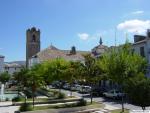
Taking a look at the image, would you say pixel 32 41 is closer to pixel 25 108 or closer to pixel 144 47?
pixel 144 47

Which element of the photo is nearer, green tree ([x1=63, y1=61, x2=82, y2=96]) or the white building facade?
green tree ([x1=63, y1=61, x2=82, y2=96])

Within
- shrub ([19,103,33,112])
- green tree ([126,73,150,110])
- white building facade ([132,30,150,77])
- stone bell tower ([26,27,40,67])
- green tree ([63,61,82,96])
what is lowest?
shrub ([19,103,33,112])

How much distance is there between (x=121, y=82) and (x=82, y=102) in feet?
14.4

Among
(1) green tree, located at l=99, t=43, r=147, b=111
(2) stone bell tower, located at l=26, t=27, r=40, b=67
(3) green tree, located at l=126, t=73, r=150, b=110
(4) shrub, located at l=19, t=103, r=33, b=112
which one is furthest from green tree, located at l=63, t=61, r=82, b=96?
(2) stone bell tower, located at l=26, t=27, r=40, b=67

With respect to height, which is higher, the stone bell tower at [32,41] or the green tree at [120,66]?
the stone bell tower at [32,41]

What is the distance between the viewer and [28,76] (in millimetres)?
34375

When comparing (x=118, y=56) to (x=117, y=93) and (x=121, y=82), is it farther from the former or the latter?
(x=117, y=93)

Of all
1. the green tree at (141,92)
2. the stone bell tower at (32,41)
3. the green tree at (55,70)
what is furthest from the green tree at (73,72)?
the stone bell tower at (32,41)

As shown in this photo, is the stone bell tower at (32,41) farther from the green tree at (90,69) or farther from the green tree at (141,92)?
the green tree at (141,92)

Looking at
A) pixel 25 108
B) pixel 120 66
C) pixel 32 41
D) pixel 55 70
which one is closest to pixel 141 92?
pixel 120 66

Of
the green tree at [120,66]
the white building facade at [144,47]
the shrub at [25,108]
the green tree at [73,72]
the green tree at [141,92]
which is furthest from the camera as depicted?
the white building facade at [144,47]

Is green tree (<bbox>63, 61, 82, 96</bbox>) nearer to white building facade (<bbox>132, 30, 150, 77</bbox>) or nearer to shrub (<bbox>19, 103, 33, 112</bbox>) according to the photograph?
shrub (<bbox>19, 103, 33, 112</bbox>)

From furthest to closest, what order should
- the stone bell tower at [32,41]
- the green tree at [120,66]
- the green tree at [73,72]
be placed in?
1. the stone bell tower at [32,41]
2. the green tree at [73,72]
3. the green tree at [120,66]

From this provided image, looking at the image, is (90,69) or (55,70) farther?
(55,70)
